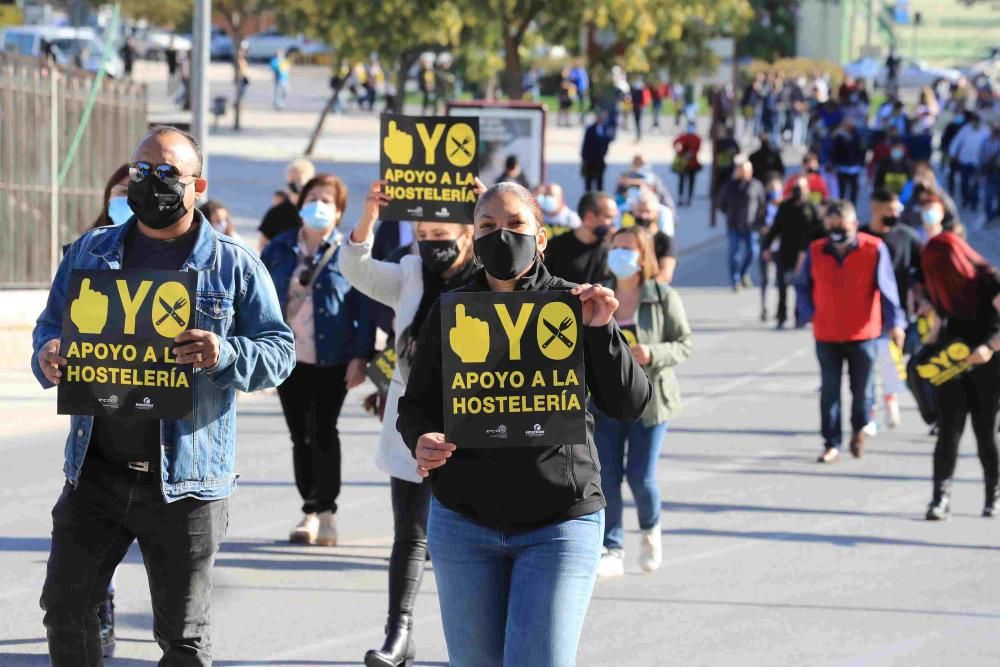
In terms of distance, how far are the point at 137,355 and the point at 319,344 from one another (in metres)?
3.96

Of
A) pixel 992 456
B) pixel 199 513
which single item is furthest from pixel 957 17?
pixel 199 513

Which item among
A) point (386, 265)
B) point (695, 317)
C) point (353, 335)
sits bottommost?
point (695, 317)

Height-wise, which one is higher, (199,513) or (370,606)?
(199,513)

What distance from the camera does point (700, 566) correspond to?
9.18m

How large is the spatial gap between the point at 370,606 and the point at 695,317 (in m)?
12.7

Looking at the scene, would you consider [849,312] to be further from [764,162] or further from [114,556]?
[764,162]

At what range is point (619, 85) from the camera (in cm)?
4884

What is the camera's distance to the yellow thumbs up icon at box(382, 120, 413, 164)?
950 centimetres

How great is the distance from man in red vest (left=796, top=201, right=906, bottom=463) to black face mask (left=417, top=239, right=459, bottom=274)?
18.6 ft

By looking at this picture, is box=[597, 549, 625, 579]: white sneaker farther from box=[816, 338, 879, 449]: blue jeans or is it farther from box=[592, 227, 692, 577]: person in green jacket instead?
box=[816, 338, 879, 449]: blue jeans

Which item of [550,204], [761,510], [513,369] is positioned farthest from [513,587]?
[550,204]

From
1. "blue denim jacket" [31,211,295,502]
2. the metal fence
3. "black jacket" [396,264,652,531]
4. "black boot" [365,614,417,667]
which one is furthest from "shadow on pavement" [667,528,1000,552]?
the metal fence

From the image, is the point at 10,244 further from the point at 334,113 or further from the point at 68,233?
the point at 334,113

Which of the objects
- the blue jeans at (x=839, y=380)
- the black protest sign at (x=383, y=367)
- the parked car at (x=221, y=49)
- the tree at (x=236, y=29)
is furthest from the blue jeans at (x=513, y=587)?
the parked car at (x=221, y=49)
